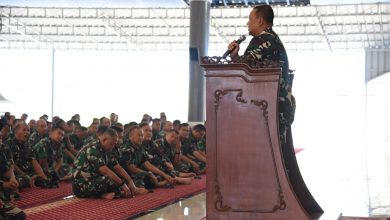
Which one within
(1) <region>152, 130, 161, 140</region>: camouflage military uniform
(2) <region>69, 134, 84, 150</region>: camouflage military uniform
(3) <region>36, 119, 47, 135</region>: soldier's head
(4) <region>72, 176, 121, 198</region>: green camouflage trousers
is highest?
(3) <region>36, 119, 47, 135</region>: soldier's head

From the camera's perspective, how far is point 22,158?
6410 millimetres

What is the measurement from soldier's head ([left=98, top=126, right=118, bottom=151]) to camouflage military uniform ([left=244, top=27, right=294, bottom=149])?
107 inches

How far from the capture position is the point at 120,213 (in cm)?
449

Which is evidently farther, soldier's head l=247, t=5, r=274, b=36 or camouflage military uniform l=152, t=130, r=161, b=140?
camouflage military uniform l=152, t=130, r=161, b=140

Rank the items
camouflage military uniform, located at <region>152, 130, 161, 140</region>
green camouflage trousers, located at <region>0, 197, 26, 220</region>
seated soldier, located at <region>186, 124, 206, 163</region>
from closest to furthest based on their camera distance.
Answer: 1. green camouflage trousers, located at <region>0, 197, 26, 220</region>
2. camouflage military uniform, located at <region>152, 130, 161, 140</region>
3. seated soldier, located at <region>186, 124, 206, 163</region>

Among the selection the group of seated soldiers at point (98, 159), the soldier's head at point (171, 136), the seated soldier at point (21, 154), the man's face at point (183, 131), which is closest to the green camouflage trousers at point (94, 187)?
the group of seated soldiers at point (98, 159)

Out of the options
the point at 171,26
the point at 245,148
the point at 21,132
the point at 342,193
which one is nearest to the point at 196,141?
the point at 342,193

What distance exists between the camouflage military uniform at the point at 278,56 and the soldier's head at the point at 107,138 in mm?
2713

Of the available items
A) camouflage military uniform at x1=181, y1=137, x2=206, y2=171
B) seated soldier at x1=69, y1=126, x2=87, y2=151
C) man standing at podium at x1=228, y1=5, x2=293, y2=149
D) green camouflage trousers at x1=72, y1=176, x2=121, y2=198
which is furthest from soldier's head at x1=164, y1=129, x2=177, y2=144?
man standing at podium at x1=228, y1=5, x2=293, y2=149

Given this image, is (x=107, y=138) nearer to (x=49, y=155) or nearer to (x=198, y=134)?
(x=49, y=155)

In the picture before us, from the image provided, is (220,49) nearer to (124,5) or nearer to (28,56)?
(28,56)

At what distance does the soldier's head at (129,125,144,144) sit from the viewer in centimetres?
Answer: 614

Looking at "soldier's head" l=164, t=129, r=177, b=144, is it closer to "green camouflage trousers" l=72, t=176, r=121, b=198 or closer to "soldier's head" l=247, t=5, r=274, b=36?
"green camouflage trousers" l=72, t=176, r=121, b=198

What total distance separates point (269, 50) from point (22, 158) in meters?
4.32
